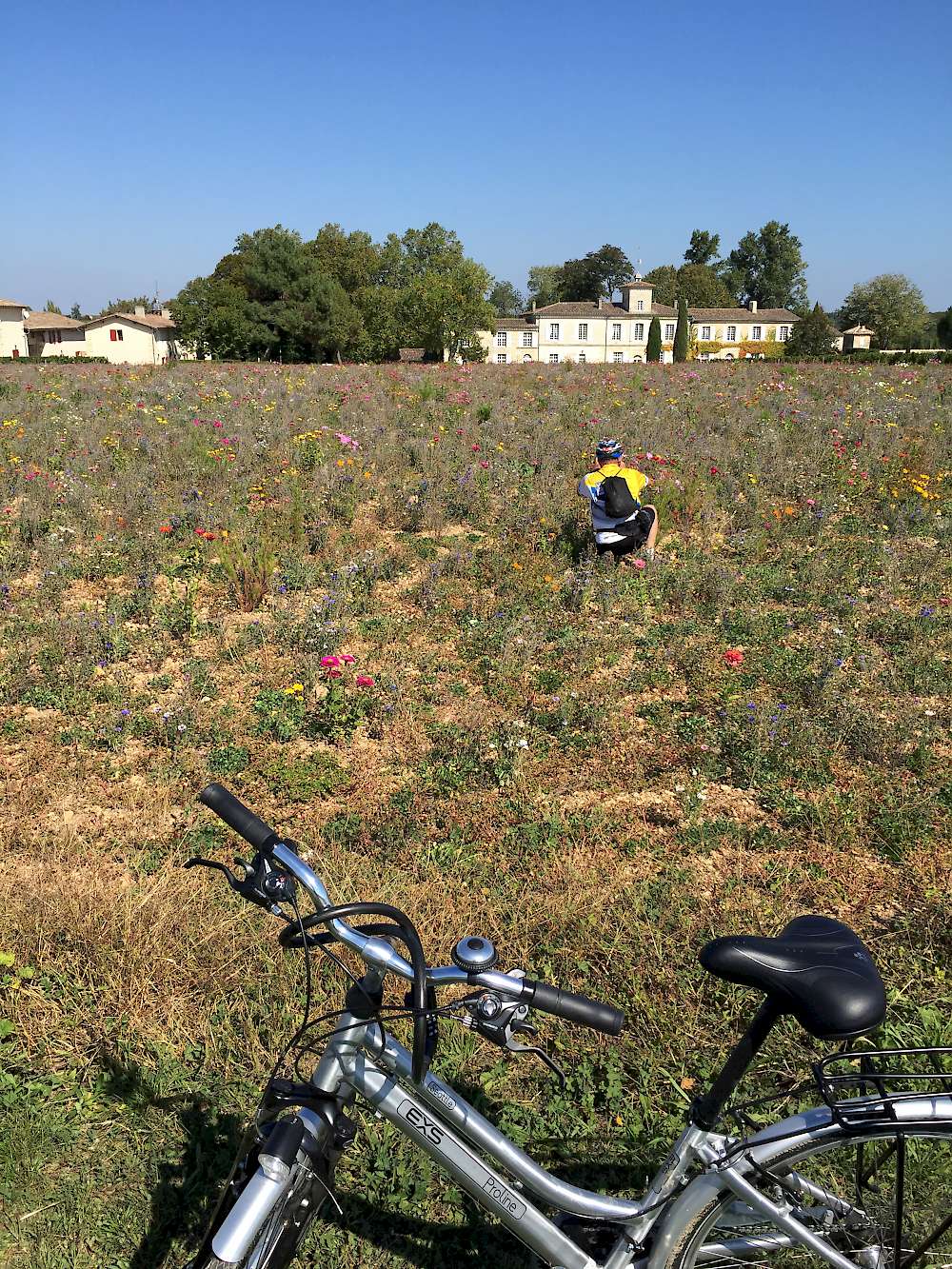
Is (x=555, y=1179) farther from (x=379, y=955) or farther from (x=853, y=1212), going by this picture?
(x=379, y=955)

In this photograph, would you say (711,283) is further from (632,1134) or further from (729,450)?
(632,1134)

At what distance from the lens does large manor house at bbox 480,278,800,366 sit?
249ft

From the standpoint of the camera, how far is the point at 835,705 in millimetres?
5152

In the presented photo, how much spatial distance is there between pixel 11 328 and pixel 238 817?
7595cm

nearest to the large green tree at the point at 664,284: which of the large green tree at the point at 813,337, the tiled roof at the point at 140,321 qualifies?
the large green tree at the point at 813,337

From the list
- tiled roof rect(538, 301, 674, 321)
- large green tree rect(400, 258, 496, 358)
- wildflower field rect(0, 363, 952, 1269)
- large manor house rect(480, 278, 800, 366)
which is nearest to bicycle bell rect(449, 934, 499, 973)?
wildflower field rect(0, 363, 952, 1269)

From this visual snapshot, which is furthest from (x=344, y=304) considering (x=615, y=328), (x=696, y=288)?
(x=696, y=288)

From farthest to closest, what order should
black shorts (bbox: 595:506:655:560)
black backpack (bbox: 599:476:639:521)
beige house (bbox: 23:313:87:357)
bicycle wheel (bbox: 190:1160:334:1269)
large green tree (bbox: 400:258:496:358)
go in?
beige house (bbox: 23:313:87:357)
large green tree (bbox: 400:258:496:358)
black shorts (bbox: 595:506:655:560)
black backpack (bbox: 599:476:639:521)
bicycle wheel (bbox: 190:1160:334:1269)

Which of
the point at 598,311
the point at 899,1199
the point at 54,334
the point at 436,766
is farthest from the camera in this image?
the point at 598,311

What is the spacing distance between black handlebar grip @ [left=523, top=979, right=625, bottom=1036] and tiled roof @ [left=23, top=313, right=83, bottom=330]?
260 feet

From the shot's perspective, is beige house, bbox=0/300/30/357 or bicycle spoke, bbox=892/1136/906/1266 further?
beige house, bbox=0/300/30/357

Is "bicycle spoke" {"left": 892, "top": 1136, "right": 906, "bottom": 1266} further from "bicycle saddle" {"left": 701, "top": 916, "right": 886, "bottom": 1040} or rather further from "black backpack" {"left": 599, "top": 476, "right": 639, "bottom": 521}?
"black backpack" {"left": 599, "top": 476, "right": 639, "bottom": 521}

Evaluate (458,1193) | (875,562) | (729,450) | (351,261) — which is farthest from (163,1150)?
(351,261)

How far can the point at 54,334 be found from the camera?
71.6 m
